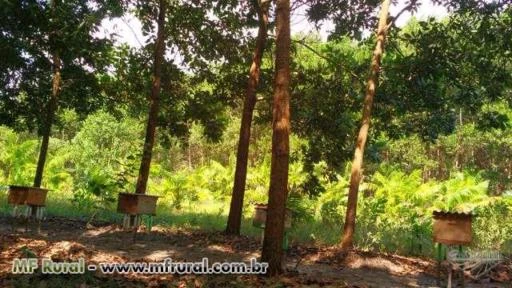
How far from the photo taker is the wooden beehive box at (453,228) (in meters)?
9.02

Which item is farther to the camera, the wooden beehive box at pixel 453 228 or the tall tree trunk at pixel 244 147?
the tall tree trunk at pixel 244 147

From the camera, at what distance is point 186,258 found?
10.4 metres

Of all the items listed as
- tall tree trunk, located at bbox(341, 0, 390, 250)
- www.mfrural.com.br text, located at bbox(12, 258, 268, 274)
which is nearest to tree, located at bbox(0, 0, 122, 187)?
www.mfrural.com.br text, located at bbox(12, 258, 268, 274)

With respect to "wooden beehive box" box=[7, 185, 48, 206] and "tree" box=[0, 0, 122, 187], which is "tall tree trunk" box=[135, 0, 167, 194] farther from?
"wooden beehive box" box=[7, 185, 48, 206]

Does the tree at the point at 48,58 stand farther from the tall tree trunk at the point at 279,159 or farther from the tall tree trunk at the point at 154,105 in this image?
the tall tree trunk at the point at 279,159

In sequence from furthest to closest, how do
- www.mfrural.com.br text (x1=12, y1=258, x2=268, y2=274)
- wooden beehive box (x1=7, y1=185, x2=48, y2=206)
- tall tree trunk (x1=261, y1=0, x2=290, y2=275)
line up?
wooden beehive box (x1=7, y1=185, x2=48, y2=206), tall tree trunk (x1=261, y1=0, x2=290, y2=275), www.mfrural.com.br text (x1=12, y1=258, x2=268, y2=274)

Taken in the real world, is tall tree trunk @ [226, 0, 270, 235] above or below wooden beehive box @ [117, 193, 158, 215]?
above

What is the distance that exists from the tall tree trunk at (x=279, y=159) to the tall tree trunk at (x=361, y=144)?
5.06m

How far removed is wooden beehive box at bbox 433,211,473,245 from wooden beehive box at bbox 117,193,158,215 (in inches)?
248

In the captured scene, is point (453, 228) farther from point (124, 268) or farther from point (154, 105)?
point (154, 105)

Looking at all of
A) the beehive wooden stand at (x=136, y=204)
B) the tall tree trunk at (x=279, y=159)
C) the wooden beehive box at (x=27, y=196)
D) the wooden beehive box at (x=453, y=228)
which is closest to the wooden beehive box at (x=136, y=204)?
the beehive wooden stand at (x=136, y=204)

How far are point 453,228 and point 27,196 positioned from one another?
33.3ft

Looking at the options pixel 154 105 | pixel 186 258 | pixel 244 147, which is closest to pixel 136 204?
pixel 186 258

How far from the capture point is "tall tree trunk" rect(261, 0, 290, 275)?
7.62 m
